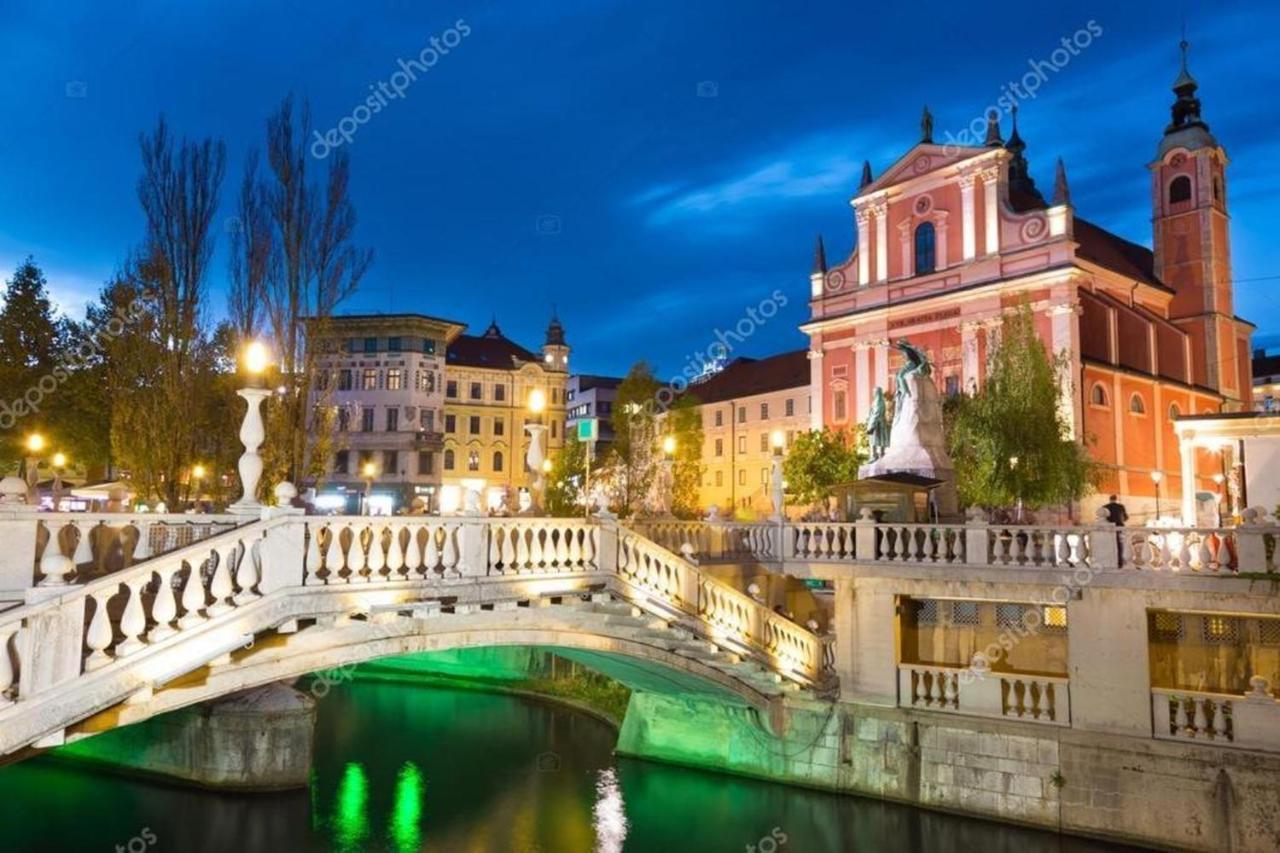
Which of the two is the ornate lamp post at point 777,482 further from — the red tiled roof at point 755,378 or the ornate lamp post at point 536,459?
the red tiled roof at point 755,378

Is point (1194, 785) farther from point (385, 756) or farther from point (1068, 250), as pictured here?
point (1068, 250)

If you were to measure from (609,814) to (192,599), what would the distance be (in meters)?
12.9

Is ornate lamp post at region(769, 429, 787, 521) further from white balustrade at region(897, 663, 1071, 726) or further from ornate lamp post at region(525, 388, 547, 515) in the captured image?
ornate lamp post at region(525, 388, 547, 515)

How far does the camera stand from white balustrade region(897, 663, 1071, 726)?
17672 mm

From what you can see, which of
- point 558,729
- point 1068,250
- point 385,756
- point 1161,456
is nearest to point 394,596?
point 385,756

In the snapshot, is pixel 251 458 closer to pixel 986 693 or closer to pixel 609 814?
pixel 609 814

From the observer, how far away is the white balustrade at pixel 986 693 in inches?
696

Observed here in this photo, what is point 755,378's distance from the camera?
73.6 metres

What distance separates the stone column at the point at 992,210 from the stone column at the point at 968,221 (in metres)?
0.58

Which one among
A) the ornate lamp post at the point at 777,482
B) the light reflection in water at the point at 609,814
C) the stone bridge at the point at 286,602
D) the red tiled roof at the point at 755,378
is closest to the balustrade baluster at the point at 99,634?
the stone bridge at the point at 286,602

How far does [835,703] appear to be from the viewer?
1997cm

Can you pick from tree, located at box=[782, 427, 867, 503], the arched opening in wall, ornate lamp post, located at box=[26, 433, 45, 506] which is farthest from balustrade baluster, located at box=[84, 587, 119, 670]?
the arched opening in wall

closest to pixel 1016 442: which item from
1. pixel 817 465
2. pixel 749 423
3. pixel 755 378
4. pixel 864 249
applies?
pixel 817 465

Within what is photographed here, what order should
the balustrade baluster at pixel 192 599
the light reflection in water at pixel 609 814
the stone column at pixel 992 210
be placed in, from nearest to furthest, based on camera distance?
the balustrade baluster at pixel 192 599, the light reflection in water at pixel 609 814, the stone column at pixel 992 210
